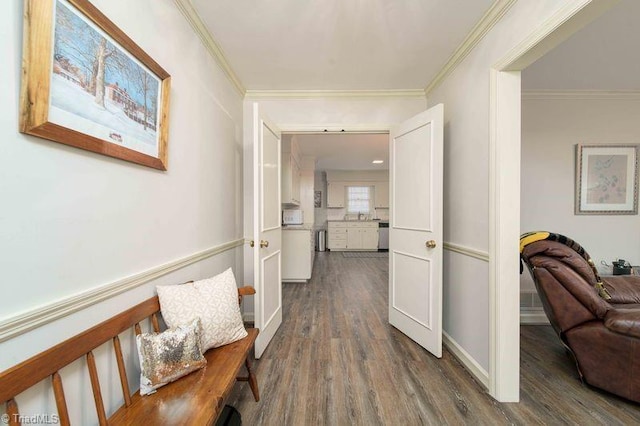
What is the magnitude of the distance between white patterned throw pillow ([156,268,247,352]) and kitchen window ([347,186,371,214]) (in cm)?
653

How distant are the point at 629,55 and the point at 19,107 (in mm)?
3723

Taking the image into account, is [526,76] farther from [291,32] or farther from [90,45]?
[90,45]

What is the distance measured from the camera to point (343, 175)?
775cm

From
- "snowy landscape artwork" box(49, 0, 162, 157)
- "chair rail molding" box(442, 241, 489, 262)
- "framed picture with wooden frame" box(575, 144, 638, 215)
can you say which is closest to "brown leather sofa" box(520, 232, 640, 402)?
"chair rail molding" box(442, 241, 489, 262)

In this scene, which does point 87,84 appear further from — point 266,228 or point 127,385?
point 266,228

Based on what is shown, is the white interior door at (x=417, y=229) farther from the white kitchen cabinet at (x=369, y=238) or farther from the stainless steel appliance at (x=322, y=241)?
the stainless steel appliance at (x=322, y=241)

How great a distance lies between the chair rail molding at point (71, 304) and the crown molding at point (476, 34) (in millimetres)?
2432

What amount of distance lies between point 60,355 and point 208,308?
58 centimetres

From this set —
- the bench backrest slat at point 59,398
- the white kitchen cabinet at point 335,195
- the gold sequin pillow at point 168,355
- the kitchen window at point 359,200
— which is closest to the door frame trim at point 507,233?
the gold sequin pillow at point 168,355

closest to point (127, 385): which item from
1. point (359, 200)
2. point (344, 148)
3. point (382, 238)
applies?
point (344, 148)

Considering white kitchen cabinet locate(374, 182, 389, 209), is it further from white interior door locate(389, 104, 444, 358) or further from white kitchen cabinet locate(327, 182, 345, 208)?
white interior door locate(389, 104, 444, 358)

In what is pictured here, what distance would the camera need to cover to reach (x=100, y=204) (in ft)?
3.17

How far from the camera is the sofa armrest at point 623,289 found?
190 centimetres

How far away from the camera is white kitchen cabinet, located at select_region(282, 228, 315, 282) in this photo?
4.11 metres
